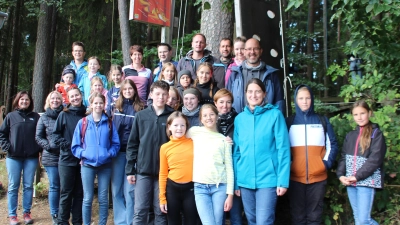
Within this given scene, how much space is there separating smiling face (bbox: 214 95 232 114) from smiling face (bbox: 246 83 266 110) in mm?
231

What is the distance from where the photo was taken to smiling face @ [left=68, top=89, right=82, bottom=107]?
4836mm

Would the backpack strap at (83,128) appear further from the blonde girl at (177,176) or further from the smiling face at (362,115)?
the smiling face at (362,115)

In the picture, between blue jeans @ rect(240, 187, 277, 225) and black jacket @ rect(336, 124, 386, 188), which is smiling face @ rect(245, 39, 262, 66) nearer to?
black jacket @ rect(336, 124, 386, 188)

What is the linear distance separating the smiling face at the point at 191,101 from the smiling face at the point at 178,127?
316 mm

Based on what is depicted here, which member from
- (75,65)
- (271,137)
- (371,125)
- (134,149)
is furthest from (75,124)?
(371,125)

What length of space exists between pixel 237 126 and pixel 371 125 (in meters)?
1.41

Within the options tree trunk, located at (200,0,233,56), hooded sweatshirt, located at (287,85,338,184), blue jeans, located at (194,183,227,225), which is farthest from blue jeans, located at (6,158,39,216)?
hooded sweatshirt, located at (287,85,338,184)

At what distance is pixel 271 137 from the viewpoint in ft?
12.1

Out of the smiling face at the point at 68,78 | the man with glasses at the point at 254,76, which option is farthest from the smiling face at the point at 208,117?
the smiling face at the point at 68,78

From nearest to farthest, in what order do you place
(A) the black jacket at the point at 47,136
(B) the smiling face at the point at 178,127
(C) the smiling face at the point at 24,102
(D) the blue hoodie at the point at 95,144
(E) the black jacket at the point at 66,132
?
(B) the smiling face at the point at 178,127, (D) the blue hoodie at the point at 95,144, (E) the black jacket at the point at 66,132, (A) the black jacket at the point at 47,136, (C) the smiling face at the point at 24,102

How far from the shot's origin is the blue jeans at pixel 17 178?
211 inches

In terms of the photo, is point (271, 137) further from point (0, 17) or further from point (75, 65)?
point (0, 17)

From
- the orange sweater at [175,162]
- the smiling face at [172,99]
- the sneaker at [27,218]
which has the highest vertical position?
the smiling face at [172,99]

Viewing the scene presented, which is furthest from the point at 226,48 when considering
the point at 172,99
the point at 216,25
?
the point at 216,25
